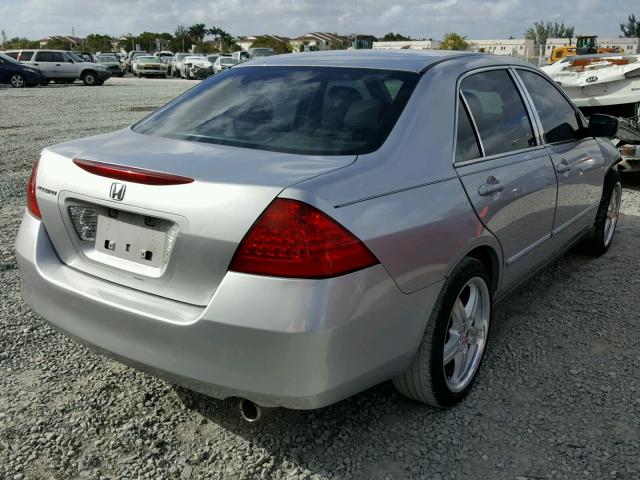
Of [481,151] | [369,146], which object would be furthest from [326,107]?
[481,151]

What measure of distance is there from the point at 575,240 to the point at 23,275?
3549 mm

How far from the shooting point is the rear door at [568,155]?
3.84 meters

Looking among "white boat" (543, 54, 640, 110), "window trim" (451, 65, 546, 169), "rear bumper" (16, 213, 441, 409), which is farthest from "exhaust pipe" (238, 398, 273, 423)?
"white boat" (543, 54, 640, 110)

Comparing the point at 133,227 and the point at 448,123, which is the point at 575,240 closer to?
the point at 448,123

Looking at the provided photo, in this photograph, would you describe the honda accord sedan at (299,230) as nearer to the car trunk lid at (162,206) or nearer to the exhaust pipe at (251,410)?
the car trunk lid at (162,206)

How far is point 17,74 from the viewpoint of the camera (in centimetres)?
2686

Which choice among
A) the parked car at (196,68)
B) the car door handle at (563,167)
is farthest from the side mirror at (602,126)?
the parked car at (196,68)

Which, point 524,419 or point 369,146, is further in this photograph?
point 524,419

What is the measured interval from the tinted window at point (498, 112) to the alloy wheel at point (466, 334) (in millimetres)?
684

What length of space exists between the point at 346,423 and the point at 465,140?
1377 millimetres

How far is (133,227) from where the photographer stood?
236 cm

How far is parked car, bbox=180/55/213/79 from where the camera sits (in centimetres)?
3831

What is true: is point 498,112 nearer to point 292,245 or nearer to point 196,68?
point 292,245

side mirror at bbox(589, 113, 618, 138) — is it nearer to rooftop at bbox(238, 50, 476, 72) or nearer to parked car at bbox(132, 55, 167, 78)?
rooftop at bbox(238, 50, 476, 72)
